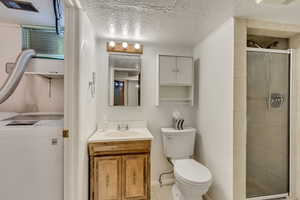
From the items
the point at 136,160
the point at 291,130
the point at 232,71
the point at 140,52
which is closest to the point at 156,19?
the point at 140,52

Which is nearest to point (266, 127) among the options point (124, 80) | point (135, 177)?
point (135, 177)

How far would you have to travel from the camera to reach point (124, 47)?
87.0 inches

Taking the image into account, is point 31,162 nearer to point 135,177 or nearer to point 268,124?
point 135,177

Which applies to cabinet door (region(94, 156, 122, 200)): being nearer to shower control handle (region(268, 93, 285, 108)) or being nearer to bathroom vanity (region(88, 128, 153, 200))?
bathroom vanity (region(88, 128, 153, 200))

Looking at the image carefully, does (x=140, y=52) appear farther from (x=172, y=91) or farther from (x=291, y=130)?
(x=291, y=130)

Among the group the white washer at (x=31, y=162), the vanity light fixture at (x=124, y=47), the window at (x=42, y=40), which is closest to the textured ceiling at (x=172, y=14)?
the vanity light fixture at (x=124, y=47)

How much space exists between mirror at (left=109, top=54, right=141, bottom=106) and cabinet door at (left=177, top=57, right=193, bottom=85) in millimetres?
589

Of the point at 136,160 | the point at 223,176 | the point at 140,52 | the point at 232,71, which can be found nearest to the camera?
the point at 232,71

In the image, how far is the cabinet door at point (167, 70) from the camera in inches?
88.7

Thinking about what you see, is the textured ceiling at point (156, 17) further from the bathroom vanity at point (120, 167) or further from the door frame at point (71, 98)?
the bathroom vanity at point (120, 167)

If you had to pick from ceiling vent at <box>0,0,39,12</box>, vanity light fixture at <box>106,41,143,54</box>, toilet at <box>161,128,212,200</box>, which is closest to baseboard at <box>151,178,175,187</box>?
toilet at <box>161,128,212,200</box>

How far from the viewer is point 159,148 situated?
239 centimetres

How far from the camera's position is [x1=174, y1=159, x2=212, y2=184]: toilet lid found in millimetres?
1604

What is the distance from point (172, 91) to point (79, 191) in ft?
5.65
